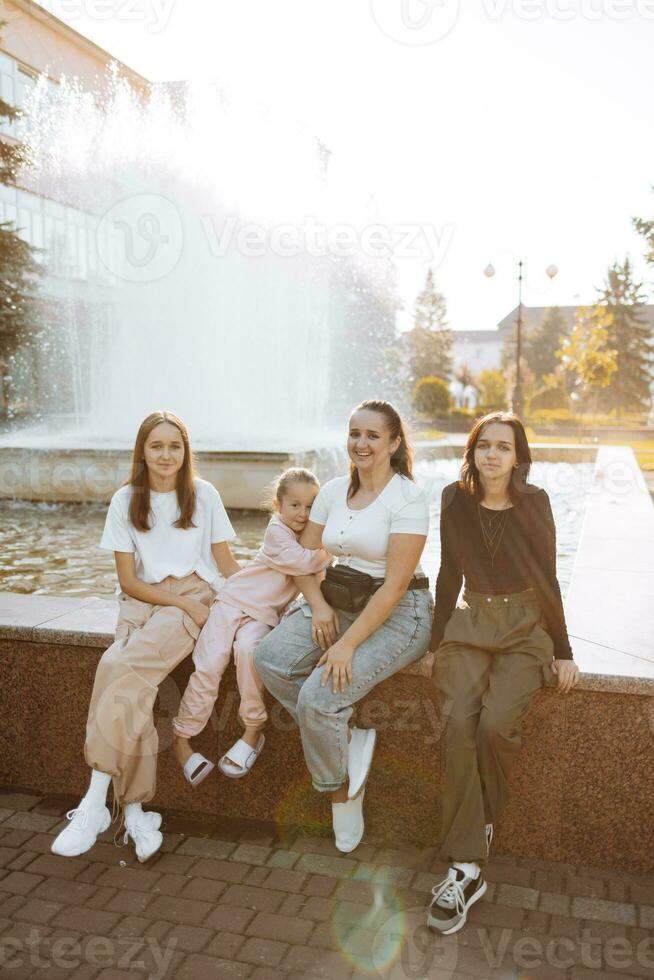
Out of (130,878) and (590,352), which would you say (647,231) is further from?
(130,878)

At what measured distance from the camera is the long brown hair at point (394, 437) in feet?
12.3

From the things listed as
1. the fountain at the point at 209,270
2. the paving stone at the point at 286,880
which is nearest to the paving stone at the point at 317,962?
the paving stone at the point at 286,880

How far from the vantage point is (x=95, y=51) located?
138ft

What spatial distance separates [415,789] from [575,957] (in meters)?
0.94

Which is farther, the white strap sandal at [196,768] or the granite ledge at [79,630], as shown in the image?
the white strap sandal at [196,768]

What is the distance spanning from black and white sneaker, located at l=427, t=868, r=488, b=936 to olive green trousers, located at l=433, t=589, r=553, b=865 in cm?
7

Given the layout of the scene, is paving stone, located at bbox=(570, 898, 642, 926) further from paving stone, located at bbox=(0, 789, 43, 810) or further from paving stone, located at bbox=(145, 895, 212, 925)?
paving stone, located at bbox=(0, 789, 43, 810)

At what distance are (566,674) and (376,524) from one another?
93cm

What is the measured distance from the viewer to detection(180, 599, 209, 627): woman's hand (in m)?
3.85

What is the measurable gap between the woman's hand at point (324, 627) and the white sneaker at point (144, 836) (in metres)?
1.00

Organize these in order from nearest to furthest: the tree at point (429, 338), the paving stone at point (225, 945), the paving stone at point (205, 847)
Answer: the paving stone at point (225, 945) < the paving stone at point (205, 847) < the tree at point (429, 338)

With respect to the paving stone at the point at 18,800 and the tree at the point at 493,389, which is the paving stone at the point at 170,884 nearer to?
the paving stone at the point at 18,800

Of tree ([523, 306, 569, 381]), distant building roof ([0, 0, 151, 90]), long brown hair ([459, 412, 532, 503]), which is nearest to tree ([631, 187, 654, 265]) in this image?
A: distant building roof ([0, 0, 151, 90])

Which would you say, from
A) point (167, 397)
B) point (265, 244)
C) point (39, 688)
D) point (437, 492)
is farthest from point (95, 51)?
point (39, 688)
